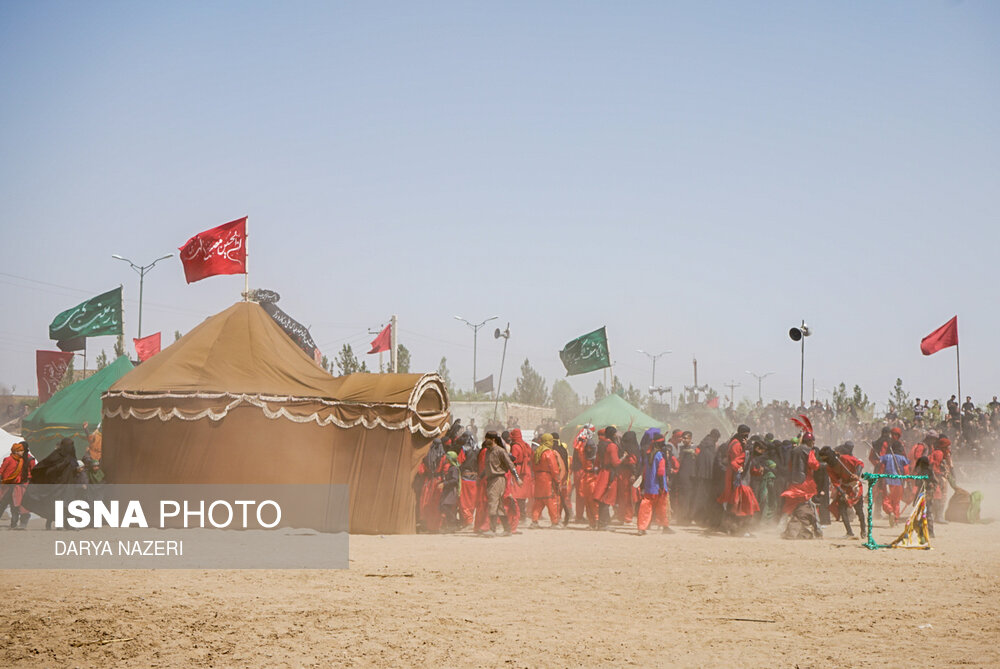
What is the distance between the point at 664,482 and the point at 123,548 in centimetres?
815

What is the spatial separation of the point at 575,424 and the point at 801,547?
19.9 m

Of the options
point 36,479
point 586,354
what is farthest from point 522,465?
point 586,354

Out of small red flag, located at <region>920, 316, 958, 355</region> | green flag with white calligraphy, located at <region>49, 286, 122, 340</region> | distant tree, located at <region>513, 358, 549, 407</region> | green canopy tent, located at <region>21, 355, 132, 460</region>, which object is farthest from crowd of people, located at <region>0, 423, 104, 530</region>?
distant tree, located at <region>513, 358, 549, 407</region>

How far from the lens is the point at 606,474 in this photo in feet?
52.8

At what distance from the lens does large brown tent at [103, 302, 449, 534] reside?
14617mm

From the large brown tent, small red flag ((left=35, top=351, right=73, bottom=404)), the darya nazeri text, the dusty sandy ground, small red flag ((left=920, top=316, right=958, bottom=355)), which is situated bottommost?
the dusty sandy ground

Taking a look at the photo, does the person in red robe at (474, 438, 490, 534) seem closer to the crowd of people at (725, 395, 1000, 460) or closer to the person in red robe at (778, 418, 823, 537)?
the person in red robe at (778, 418, 823, 537)

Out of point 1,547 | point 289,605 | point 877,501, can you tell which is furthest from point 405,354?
→ point 289,605

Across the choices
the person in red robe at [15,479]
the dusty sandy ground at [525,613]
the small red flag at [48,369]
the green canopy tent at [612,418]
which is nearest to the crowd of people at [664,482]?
the dusty sandy ground at [525,613]

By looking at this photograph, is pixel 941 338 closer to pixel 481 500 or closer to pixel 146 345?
pixel 481 500

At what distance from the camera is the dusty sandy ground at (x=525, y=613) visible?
6.98 metres

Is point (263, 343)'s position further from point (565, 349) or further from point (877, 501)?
point (565, 349)

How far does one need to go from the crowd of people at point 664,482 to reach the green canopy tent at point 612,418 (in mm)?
14515

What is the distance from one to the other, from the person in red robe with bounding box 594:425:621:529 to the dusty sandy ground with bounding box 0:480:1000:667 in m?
3.75
